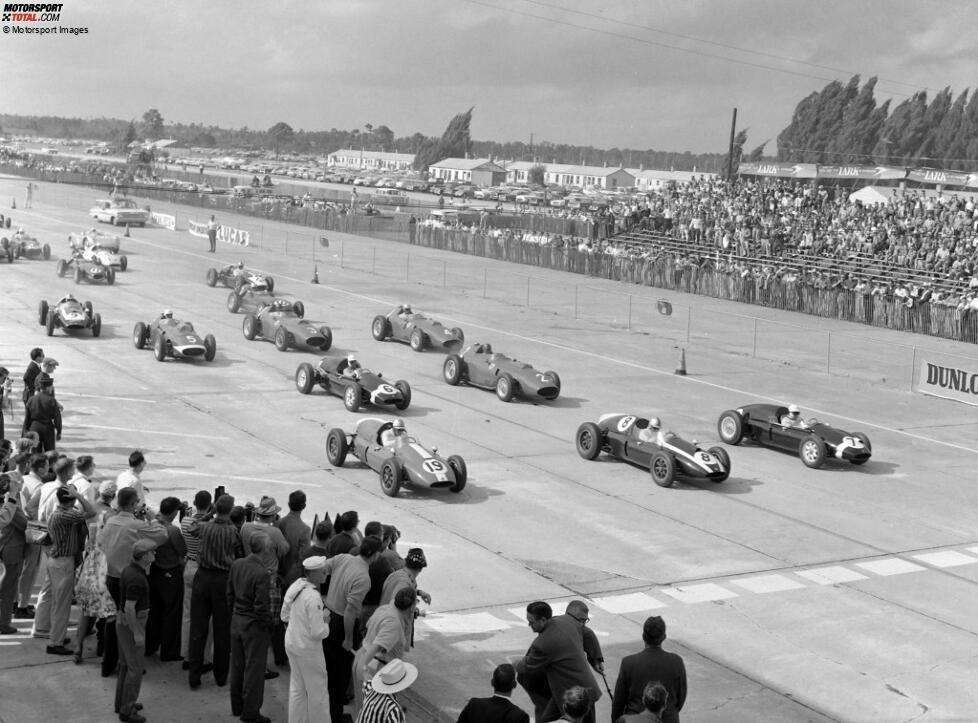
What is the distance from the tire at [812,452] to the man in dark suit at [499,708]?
15384 millimetres

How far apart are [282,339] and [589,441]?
12.3 metres

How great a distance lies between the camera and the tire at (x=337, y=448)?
802 inches

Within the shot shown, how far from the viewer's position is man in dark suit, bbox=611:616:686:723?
920 cm

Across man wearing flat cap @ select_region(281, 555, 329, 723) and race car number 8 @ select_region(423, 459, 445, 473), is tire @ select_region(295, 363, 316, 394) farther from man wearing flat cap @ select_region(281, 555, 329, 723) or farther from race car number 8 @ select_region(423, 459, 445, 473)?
man wearing flat cap @ select_region(281, 555, 329, 723)

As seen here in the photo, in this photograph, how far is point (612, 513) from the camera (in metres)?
18.7

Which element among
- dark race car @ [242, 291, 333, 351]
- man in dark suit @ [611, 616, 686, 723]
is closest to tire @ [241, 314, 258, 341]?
dark race car @ [242, 291, 333, 351]

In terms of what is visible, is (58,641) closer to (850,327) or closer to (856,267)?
(850,327)

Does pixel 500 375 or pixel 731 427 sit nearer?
pixel 731 427

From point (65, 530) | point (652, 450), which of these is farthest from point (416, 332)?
point (65, 530)

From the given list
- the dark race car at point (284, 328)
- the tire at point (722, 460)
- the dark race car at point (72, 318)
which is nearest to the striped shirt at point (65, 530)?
the tire at point (722, 460)

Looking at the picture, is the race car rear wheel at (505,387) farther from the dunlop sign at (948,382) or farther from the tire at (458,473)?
the dunlop sign at (948,382)

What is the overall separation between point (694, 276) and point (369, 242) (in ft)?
74.3

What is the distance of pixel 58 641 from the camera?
11859 mm

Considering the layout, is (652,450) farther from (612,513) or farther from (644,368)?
(644,368)
